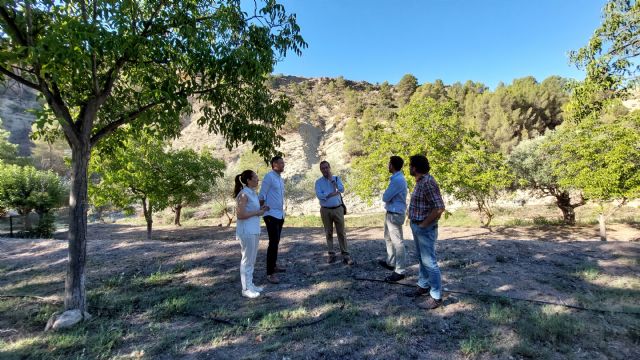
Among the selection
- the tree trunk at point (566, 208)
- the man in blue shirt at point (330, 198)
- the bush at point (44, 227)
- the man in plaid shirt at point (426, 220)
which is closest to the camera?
the man in plaid shirt at point (426, 220)

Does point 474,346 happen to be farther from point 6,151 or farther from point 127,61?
point 6,151

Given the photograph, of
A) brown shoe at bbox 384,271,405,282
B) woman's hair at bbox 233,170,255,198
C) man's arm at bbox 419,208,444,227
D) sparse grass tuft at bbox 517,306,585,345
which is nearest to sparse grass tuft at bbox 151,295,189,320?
woman's hair at bbox 233,170,255,198

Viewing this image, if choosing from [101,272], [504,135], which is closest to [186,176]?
[101,272]

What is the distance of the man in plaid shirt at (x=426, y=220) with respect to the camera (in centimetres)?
377

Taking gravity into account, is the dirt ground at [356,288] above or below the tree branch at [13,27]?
below

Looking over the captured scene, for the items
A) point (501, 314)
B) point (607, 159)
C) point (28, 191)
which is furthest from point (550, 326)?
point (28, 191)

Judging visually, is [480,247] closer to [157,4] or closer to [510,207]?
[157,4]

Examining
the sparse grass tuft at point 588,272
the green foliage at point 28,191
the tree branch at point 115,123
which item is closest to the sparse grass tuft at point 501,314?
the sparse grass tuft at point 588,272

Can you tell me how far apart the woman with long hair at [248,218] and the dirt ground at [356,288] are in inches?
21.7

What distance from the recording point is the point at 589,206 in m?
23.0

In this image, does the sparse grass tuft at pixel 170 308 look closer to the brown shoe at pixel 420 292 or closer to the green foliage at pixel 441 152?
the brown shoe at pixel 420 292

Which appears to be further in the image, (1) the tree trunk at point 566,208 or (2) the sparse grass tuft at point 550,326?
(1) the tree trunk at point 566,208

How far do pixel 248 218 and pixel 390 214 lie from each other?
6.95 feet

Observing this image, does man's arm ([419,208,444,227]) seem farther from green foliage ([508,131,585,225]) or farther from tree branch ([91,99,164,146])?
green foliage ([508,131,585,225])
